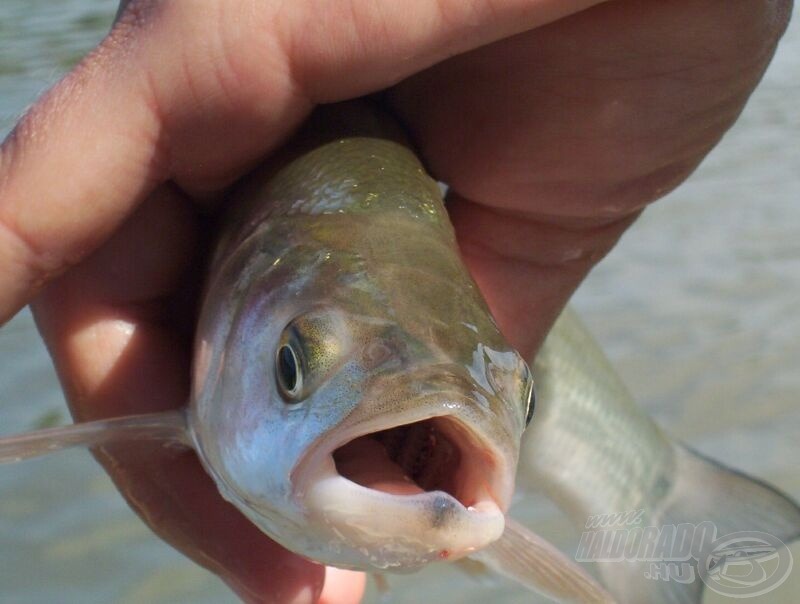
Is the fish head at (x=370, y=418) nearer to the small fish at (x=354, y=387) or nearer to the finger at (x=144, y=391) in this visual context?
the small fish at (x=354, y=387)

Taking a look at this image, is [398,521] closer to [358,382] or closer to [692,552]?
[358,382]

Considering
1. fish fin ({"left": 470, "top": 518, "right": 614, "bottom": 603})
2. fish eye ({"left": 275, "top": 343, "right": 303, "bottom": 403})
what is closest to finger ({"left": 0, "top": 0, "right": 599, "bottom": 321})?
fish eye ({"left": 275, "top": 343, "right": 303, "bottom": 403})

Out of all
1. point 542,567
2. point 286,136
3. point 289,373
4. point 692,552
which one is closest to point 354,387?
point 289,373

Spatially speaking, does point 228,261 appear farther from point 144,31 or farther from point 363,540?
point 363,540

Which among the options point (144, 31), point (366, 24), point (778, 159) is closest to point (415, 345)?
point (366, 24)

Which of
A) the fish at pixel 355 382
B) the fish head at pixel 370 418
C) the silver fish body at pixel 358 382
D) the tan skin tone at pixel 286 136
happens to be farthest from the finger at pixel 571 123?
the fish head at pixel 370 418

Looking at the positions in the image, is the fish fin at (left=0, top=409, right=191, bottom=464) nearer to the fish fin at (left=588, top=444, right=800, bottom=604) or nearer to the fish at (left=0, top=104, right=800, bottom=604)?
the fish at (left=0, top=104, right=800, bottom=604)
